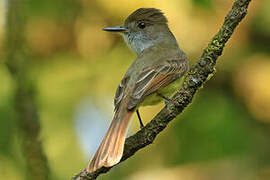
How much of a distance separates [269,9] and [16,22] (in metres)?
3.44

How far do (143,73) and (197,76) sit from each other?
1302 mm

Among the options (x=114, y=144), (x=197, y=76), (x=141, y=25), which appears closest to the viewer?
(x=197, y=76)

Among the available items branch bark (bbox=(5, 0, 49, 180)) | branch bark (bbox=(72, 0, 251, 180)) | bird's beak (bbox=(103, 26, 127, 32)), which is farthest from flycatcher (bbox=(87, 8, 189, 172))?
branch bark (bbox=(5, 0, 49, 180))

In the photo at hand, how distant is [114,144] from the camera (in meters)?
2.91

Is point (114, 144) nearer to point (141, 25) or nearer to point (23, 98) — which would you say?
point (23, 98)

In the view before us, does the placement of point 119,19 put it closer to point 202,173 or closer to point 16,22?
point 202,173

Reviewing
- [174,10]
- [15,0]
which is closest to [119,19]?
[174,10]

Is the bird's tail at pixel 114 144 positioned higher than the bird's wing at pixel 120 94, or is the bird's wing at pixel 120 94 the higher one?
the bird's wing at pixel 120 94

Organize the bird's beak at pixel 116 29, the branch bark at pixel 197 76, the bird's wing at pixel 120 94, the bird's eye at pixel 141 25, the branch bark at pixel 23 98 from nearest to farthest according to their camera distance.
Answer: the branch bark at pixel 23 98, the branch bark at pixel 197 76, the bird's wing at pixel 120 94, the bird's beak at pixel 116 29, the bird's eye at pixel 141 25

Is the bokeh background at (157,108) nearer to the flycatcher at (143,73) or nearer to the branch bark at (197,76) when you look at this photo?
the flycatcher at (143,73)

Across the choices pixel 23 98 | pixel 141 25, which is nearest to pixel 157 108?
pixel 141 25

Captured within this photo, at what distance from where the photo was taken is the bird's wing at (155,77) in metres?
3.54

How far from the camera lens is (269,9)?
197 inches

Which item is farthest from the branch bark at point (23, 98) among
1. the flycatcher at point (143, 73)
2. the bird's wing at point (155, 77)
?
the bird's wing at point (155, 77)
